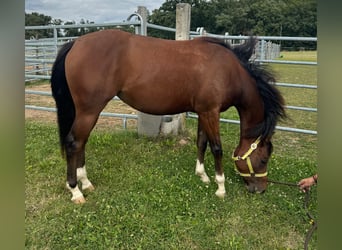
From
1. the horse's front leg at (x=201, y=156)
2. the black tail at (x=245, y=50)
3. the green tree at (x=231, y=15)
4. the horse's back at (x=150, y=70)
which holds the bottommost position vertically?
the horse's front leg at (x=201, y=156)

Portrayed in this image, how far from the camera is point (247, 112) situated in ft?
10.1

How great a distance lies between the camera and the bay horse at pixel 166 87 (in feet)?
8.94

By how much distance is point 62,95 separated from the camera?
2.92 m

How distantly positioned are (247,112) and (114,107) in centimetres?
433

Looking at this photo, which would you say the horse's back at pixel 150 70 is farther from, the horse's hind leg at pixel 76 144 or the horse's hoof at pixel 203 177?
the horse's hoof at pixel 203 177

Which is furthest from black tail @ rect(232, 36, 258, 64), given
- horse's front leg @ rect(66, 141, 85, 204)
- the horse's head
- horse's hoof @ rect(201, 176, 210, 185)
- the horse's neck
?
horse's front leg @ rect(66, 141, 85, 204)

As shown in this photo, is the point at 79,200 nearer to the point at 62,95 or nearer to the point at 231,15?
the point at 62,95

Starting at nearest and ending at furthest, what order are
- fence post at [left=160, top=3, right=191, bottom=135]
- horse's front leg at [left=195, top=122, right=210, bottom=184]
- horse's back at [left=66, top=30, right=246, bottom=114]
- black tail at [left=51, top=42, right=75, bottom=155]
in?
horse's back at [left=66, top=30, right=246, bottom=114] < black tail at [left=51, top=42, right=75, bottom=155] < horse's front leg at [left=195, top=122, right=210, bottom=184] < fence post at [left=160, top=3, right=191, bottom=135]

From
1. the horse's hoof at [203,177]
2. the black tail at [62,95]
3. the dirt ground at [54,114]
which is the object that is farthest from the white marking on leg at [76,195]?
the dirt ground at [54,114]

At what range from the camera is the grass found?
2330 mm

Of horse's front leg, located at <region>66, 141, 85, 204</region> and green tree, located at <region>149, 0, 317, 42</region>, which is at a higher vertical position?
green tree, located at <region>149, 0, 317, 42</region>

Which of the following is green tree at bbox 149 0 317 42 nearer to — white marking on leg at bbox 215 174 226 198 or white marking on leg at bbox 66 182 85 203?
white marking on leg at bbox 215 174 226 198

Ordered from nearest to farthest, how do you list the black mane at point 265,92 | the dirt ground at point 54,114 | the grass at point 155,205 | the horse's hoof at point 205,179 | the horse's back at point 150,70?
the grass at point 155,205
the horse's back at point 150,70
the black mane at point 265,92
the horse's hoof at point 205,179
the dirt ground at point 54,114
